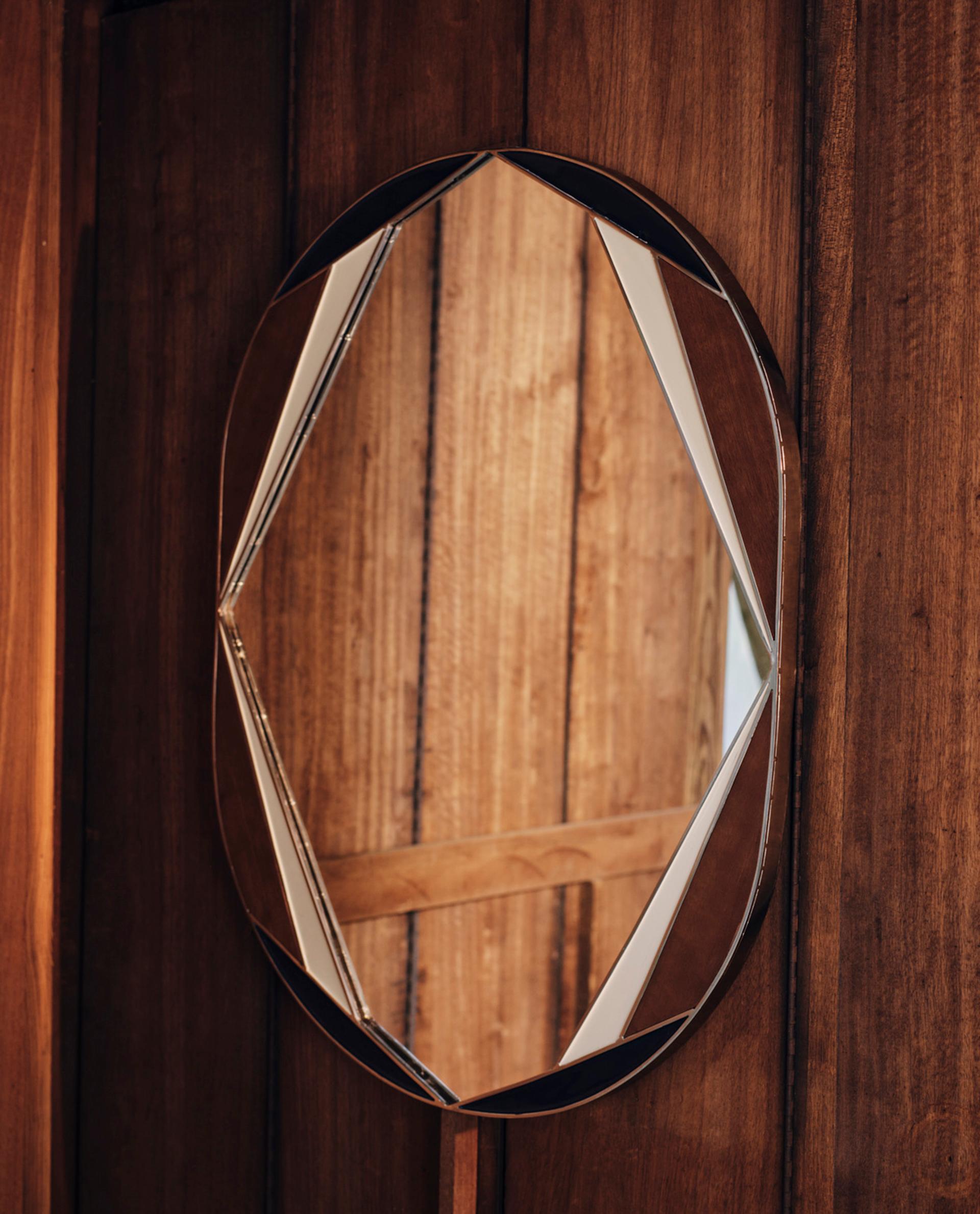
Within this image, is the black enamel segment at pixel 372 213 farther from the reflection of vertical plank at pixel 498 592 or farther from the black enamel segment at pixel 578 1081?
the black enamel segment at pixel 578 1081

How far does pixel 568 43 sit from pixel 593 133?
3.4 inches

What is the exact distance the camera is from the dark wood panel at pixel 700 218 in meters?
0.88

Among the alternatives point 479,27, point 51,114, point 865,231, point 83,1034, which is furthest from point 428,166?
point 83,1034

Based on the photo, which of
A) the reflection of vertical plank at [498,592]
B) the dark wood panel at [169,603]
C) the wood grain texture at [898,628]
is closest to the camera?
the wood grain texture at [898,628]

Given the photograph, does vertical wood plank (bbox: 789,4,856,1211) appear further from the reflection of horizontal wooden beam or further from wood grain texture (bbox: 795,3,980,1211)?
the reflection of horizontal wooden beam

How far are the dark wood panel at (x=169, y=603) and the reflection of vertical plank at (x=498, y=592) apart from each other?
0.25 meters

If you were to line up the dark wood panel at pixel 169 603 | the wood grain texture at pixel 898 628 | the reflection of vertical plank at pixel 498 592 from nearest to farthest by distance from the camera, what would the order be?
1. the wood grain texture at pixel 898 628
2. the reflection of vertical plank at pixel 498 592
3. the dark wood panel at pixel 169 603

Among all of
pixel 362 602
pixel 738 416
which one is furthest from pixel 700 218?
pixel 362 602

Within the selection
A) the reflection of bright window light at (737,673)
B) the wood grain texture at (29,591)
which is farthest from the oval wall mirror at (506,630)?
the wood grain texture at (29,591)

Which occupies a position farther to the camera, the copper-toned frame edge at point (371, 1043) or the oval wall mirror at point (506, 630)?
the copper-toned frame edge at point (371, 1043)

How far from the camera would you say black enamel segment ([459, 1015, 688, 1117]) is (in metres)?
0.88

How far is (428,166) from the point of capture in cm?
99

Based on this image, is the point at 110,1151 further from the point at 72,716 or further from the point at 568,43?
the point at 568,43

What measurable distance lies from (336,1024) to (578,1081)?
24 cm
